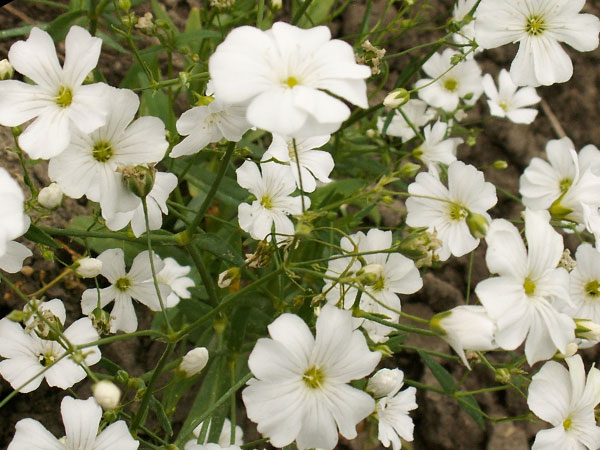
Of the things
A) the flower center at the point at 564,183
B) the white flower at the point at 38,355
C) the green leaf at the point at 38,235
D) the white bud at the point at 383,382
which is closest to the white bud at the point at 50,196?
the green leaf at the point at 38,235

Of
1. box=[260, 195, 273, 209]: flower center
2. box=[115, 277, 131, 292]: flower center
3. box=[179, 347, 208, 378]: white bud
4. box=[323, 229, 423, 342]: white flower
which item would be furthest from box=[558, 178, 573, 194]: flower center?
box=[115, 277, 131, 292]: flower center

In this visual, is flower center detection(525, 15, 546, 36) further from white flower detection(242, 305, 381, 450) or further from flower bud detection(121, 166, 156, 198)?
flower bud detection(121, 166, 156, 198)

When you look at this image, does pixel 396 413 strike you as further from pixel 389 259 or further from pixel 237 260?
pixel 237 260

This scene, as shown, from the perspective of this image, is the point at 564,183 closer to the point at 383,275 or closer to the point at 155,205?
the point at 383,275

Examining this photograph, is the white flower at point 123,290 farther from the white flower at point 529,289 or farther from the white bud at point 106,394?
the white flower at point 529,289

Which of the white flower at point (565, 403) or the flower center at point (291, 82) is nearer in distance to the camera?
the flower center at point (291, 82)

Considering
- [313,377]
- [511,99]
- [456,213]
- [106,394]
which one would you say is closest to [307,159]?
[456,213]
